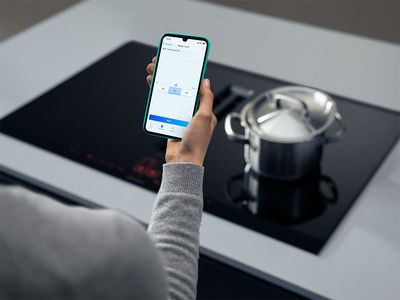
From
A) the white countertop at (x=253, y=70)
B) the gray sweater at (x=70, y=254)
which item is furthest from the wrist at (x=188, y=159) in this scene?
the white countertop at (x=253, y=70)

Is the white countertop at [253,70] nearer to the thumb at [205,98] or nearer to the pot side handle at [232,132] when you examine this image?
the pot side handle at [232,132]

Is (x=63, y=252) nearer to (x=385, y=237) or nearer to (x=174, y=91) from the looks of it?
(x=174, y=91)

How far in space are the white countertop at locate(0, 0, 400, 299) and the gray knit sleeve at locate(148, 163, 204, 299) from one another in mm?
295

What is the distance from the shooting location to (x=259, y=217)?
943 mm

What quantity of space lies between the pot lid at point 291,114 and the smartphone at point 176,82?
249 millimetres

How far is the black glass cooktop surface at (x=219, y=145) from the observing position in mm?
951

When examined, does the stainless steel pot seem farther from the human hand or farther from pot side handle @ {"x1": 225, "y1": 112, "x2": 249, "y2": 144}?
the human hand

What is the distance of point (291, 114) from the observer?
0.97 meters

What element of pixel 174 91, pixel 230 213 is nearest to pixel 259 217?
pixel 230 213

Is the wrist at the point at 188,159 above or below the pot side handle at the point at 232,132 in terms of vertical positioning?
above

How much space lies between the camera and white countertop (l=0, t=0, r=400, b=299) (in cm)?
88

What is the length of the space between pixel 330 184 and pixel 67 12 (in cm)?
73

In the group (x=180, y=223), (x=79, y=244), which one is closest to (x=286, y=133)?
(x=180, y=223)

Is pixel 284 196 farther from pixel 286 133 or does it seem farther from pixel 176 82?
pixel 176 82
